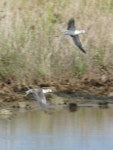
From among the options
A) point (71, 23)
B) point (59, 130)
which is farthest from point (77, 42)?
point (59, 130)

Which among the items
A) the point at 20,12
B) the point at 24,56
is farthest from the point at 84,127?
the point at 20,12

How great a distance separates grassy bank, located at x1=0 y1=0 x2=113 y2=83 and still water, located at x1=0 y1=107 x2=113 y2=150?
120cm

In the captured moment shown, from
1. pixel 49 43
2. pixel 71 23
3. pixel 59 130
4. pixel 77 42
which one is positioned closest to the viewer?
pixel 59 130

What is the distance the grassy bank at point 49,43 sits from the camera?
12.8 meters

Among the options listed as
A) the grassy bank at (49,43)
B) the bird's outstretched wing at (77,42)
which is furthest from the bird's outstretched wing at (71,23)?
the grassy bank at (49,43)

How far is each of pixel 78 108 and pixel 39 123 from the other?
5.26 feet

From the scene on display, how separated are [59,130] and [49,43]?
3033 millimetres

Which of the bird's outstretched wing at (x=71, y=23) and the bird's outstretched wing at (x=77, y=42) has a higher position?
the bird's outstretched wing at (x=71, y=23)

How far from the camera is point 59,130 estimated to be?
10250 millimetres

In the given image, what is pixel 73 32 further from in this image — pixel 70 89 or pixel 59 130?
pixel 59 130

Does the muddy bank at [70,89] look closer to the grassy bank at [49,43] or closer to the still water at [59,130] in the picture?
the grassy bank at [49,43]

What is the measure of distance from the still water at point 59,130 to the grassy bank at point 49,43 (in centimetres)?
120

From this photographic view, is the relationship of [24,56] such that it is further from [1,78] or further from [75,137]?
[75,137]

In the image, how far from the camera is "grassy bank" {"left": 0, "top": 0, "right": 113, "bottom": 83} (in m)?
12.8
